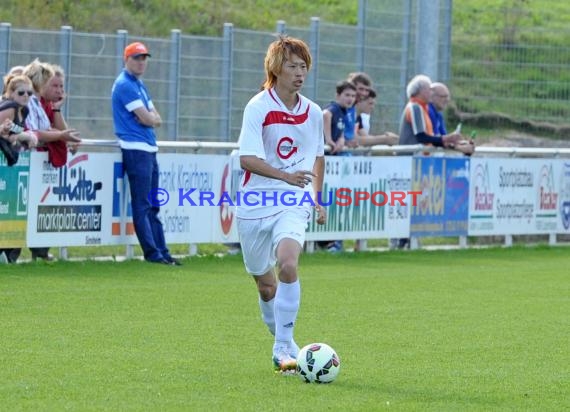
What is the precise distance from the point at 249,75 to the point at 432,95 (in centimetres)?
336

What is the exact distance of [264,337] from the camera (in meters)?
10.8

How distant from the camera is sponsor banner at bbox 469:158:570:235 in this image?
21.0m

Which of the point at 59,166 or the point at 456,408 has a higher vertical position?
the point at 59,166

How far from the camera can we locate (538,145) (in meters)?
27.2

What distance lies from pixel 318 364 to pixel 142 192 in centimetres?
780

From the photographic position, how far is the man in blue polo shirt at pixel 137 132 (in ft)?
52.5

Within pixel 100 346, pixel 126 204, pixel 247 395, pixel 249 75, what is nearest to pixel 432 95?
pixel 249 75

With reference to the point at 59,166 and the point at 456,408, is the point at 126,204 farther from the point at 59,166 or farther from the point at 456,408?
the point at 456,408

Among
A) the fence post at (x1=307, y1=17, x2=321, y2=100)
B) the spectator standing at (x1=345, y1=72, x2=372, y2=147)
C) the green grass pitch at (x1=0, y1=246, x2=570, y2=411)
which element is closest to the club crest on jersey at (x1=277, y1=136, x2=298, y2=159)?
the green grass pitch at (x1=0, y1=246, x2=570, y2=411)

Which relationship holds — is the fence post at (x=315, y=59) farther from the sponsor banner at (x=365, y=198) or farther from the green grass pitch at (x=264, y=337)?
the green grass pitch at (x=264, y=337)

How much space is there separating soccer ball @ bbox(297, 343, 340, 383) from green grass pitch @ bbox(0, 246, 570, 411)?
8cm

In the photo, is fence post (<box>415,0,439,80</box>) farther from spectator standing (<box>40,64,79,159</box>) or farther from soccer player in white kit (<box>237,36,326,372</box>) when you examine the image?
soccer player in white kit (<box>237,36,326,372</box>)

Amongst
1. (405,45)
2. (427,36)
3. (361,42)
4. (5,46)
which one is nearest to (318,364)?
(5,46)

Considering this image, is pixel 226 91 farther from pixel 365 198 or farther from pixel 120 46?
pixel 365 198
